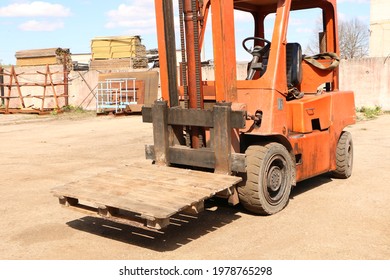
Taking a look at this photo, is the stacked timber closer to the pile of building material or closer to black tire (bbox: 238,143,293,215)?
the pile of building material

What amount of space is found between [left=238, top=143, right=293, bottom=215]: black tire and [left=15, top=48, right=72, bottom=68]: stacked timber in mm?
22705

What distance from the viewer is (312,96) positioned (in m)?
6.77

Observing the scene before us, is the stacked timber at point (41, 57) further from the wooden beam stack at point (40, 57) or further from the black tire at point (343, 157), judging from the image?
the black tire at point (343, 157)

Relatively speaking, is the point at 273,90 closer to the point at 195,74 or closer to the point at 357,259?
the point at 195,74

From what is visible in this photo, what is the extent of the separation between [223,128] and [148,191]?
1079 millimetres

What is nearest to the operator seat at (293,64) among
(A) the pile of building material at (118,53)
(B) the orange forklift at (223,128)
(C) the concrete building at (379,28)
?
(B) the orange forklift at (223,128)

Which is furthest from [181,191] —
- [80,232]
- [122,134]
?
[122,134]

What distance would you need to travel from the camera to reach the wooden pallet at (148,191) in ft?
14.9

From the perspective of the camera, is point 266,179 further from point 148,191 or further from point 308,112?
point 148,191

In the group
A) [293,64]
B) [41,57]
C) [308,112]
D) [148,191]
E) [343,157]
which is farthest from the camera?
[41,57]

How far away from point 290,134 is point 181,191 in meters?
1.92

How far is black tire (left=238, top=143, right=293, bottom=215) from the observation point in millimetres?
5488

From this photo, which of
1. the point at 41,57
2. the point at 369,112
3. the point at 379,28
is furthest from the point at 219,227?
the point at 379,28

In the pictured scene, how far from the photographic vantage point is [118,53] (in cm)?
2666
